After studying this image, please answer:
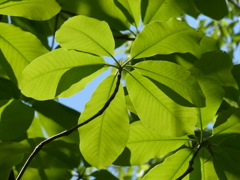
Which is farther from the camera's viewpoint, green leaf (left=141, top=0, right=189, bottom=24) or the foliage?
green leaf (left=141, top=0, right=189, bottom=24)

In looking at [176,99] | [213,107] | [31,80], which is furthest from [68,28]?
[213,107]

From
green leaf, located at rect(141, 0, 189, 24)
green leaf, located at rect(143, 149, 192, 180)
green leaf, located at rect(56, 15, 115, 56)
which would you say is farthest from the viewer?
green leaf, located at rect(141, 0, 189, 24)

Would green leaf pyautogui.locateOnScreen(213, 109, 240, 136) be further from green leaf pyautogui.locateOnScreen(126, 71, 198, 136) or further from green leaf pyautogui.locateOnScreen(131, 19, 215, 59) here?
green leaf pyautogui.locateOnScreen(131, 19, 215, 59)

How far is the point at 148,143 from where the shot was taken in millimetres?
1237

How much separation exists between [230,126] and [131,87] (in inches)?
12.1

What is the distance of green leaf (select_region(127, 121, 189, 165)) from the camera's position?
1229mm

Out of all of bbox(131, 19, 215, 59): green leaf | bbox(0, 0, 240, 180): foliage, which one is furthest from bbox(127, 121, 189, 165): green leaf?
bbox(131, 19, 215, 59): green leaf

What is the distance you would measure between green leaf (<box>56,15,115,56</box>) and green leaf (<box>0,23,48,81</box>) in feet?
0.59

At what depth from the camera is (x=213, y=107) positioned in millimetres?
1218

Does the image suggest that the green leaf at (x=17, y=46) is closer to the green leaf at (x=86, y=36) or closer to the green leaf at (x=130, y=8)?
the green leaf at (x=86, y=36)

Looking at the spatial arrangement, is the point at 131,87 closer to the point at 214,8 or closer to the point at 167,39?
the point at 167,39

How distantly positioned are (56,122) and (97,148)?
428 millimetres

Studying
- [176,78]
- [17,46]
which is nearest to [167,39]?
[176,78]

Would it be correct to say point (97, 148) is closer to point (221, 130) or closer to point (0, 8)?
point (221, 130)
